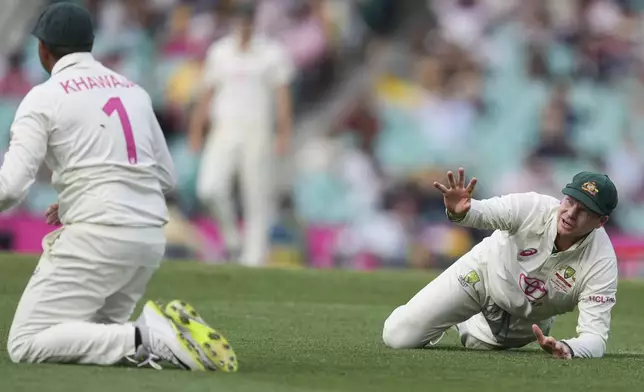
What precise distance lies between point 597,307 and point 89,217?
2765mm

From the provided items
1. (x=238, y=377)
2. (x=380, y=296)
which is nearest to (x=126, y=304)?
(x=238, y=377)

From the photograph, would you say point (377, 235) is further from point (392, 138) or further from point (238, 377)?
point (238, 377)

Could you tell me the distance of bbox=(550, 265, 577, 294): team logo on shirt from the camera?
293 inches

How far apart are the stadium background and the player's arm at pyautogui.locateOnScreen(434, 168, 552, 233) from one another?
8.41 metres

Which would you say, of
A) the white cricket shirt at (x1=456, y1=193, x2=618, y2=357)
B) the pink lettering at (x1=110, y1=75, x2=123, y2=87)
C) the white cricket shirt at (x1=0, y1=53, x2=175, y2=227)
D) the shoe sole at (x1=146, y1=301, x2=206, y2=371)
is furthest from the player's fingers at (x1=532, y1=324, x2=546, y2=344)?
the pink lettering at (x1=110, y1=75, x2=123, y2=87)

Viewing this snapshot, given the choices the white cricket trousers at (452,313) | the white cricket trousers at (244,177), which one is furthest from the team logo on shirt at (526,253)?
the white cricket trousers at (244,177)

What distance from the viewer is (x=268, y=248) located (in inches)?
630

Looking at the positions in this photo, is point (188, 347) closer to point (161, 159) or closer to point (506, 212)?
point (161, 159)

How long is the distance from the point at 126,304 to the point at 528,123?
11480 mm

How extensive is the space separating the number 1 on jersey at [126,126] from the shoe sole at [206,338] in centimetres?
74

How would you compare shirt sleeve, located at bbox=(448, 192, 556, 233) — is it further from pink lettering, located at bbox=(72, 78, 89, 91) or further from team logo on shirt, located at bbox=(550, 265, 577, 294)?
pink lettering, located at bbox=(72, 78, 89, 91)

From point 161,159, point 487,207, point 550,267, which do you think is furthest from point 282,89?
point 161,159

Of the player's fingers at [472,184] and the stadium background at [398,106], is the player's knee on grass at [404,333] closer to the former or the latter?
the player's fingers at [472,184]

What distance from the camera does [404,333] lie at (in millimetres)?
7902
